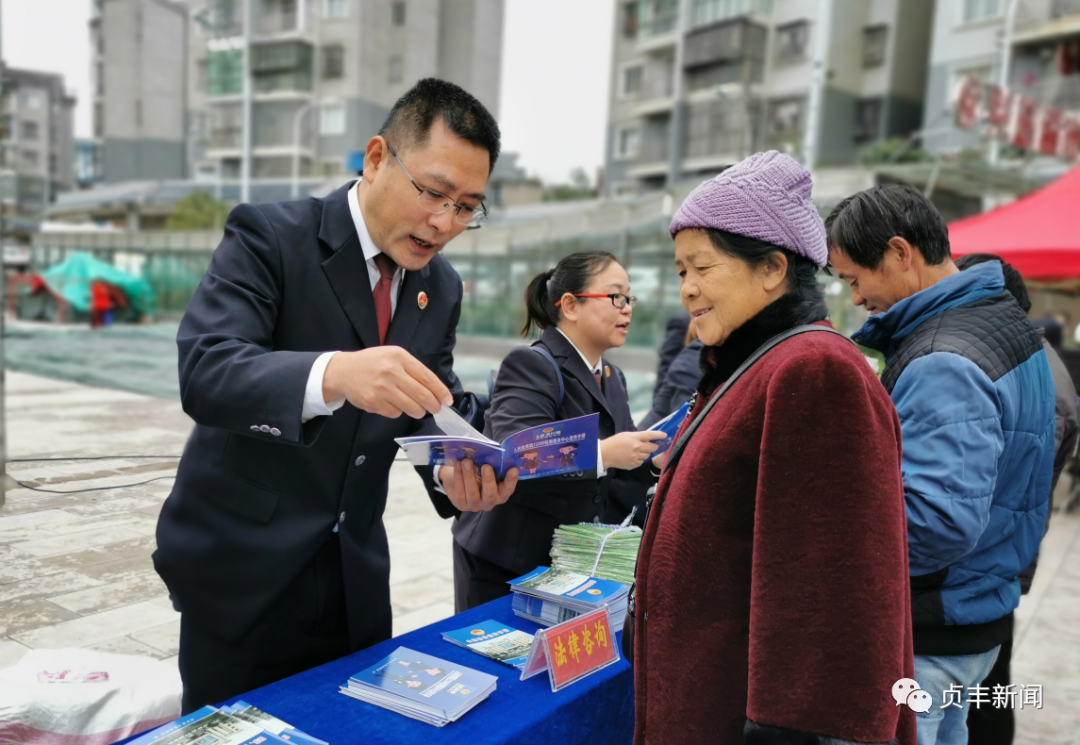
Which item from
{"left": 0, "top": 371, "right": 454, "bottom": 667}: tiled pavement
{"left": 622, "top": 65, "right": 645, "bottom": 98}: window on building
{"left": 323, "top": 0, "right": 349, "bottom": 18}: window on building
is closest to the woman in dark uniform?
{"left": 0, "top": 371, "right": 454, "bottom": 667}: tiled pavement

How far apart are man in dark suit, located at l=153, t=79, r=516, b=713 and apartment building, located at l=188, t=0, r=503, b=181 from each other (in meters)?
14.3

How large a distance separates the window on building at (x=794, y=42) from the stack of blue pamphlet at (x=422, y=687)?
1008 inches

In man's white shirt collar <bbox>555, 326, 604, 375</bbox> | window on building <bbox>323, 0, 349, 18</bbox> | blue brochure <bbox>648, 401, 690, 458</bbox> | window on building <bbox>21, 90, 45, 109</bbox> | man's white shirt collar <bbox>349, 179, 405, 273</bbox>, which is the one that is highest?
window on building <bbox>323, 0, 349, 18</bbox>

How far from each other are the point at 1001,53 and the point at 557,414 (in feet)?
61.9

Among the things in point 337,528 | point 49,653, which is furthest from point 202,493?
point 49,653

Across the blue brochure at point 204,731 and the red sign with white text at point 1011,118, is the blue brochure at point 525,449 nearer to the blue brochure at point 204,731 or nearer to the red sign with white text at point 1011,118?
the blue brochure at point 204,731

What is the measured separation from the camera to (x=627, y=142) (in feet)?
96.5

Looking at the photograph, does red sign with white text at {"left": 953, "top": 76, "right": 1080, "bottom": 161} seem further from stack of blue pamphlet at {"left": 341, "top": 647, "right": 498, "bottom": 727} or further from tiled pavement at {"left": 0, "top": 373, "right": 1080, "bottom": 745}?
stack of blue pamphlet at {"left": 341, "top": 647, "right": 498, "bottom": 727}

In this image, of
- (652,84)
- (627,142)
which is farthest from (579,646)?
(627,142)

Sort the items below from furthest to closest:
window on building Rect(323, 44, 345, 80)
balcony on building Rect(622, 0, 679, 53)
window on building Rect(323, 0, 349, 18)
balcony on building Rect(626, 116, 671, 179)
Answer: balcony on building Rect(626, 116, 671, 179), balcony on building Rect(622, 0, 679, 53), window on building Rect(323, 44, 345, 80), window on building Rect(323, 0, 349, 18)

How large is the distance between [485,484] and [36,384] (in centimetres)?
746

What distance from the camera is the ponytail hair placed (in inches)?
101

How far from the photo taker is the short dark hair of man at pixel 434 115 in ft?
4.96

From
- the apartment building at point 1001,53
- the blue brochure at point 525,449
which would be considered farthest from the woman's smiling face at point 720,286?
the apartment building at point 1001,53
